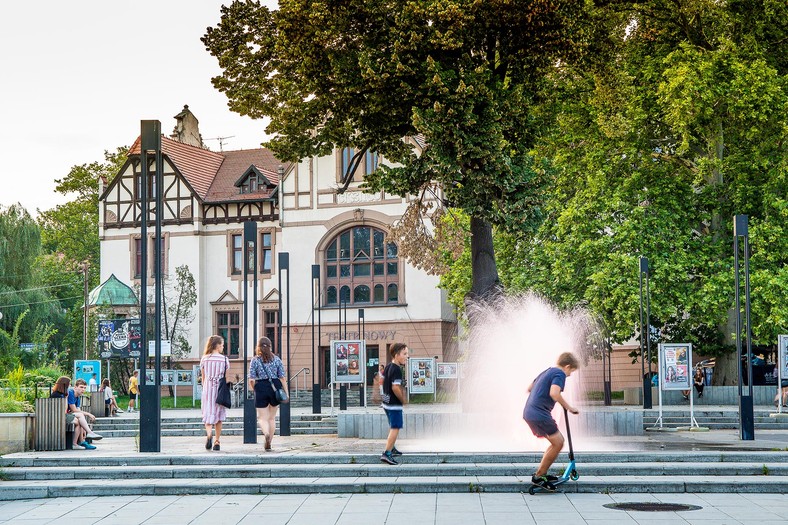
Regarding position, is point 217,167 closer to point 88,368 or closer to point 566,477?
point 88,368

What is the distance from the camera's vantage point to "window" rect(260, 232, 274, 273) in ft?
188

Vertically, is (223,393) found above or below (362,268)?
below

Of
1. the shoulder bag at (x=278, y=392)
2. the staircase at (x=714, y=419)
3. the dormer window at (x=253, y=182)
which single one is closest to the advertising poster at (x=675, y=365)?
the staircase at (x=714, y=419)

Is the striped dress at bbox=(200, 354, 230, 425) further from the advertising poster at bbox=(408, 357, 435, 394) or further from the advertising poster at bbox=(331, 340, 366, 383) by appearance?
the advertising poster at bbox=(408, 357, 435, 394)

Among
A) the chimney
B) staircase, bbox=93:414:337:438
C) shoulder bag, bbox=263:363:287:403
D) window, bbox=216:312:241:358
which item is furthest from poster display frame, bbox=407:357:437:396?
the chimney

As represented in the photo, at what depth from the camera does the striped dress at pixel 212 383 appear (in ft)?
60.3

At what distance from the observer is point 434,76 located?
20.6 m

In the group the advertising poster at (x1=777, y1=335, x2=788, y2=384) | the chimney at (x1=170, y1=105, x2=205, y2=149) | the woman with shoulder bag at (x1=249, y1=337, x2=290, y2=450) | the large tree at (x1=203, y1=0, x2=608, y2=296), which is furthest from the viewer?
the chimney at (x1=170, y1=105, x2=205, y2=149)

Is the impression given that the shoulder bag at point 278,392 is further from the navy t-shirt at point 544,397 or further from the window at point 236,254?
the window at point 236,254

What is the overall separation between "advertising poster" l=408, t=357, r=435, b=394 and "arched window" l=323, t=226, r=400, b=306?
18.0 meters

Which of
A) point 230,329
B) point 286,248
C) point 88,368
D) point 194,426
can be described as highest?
point 286,248

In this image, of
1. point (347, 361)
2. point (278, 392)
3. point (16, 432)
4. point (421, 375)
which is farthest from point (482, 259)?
point (421, 375)

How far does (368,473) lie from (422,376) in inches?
786

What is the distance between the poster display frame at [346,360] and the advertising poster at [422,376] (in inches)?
254
